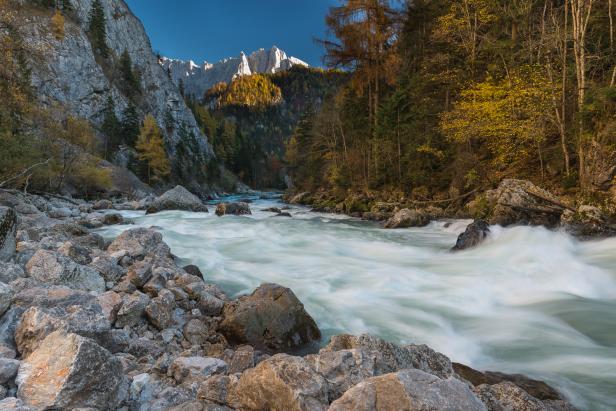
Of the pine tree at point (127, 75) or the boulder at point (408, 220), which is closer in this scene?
the boulder at point (408, 220)

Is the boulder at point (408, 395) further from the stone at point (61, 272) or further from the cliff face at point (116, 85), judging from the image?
the cliff face at point (116, 85)

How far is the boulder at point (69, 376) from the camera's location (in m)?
2.39

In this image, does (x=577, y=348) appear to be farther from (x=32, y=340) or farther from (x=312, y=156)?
(x=312, y=156)

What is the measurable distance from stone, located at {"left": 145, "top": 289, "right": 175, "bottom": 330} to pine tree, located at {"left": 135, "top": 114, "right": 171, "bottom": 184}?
4879 centimetres

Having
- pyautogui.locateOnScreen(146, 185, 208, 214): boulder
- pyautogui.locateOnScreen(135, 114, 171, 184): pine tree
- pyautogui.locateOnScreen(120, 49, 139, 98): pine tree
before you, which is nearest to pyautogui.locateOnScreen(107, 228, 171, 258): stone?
pyautogui.locateOnScreen(146, 185, 208, 214): boulder

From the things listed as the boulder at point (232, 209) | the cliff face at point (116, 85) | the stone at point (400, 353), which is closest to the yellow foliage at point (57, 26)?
the cliff face at point (116, 85)

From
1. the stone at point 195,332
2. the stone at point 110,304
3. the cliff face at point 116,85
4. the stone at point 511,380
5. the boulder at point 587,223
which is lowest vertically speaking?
the stone at point 511,380

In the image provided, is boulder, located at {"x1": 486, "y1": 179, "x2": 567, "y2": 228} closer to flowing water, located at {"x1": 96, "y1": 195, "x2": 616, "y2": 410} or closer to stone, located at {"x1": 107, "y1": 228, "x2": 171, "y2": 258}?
flowing water, located at {"x1": 96, "y1": 195, "x2": 616, "y2": 410}

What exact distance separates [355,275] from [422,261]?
102 inches

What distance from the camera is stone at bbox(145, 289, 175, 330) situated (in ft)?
16.1

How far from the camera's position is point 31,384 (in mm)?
2430

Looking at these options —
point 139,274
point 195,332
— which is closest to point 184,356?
point 195,332

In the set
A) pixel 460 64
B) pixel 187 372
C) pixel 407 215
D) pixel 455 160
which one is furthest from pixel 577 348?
pixel 460 64

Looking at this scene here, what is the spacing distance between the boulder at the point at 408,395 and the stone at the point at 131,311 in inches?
141
